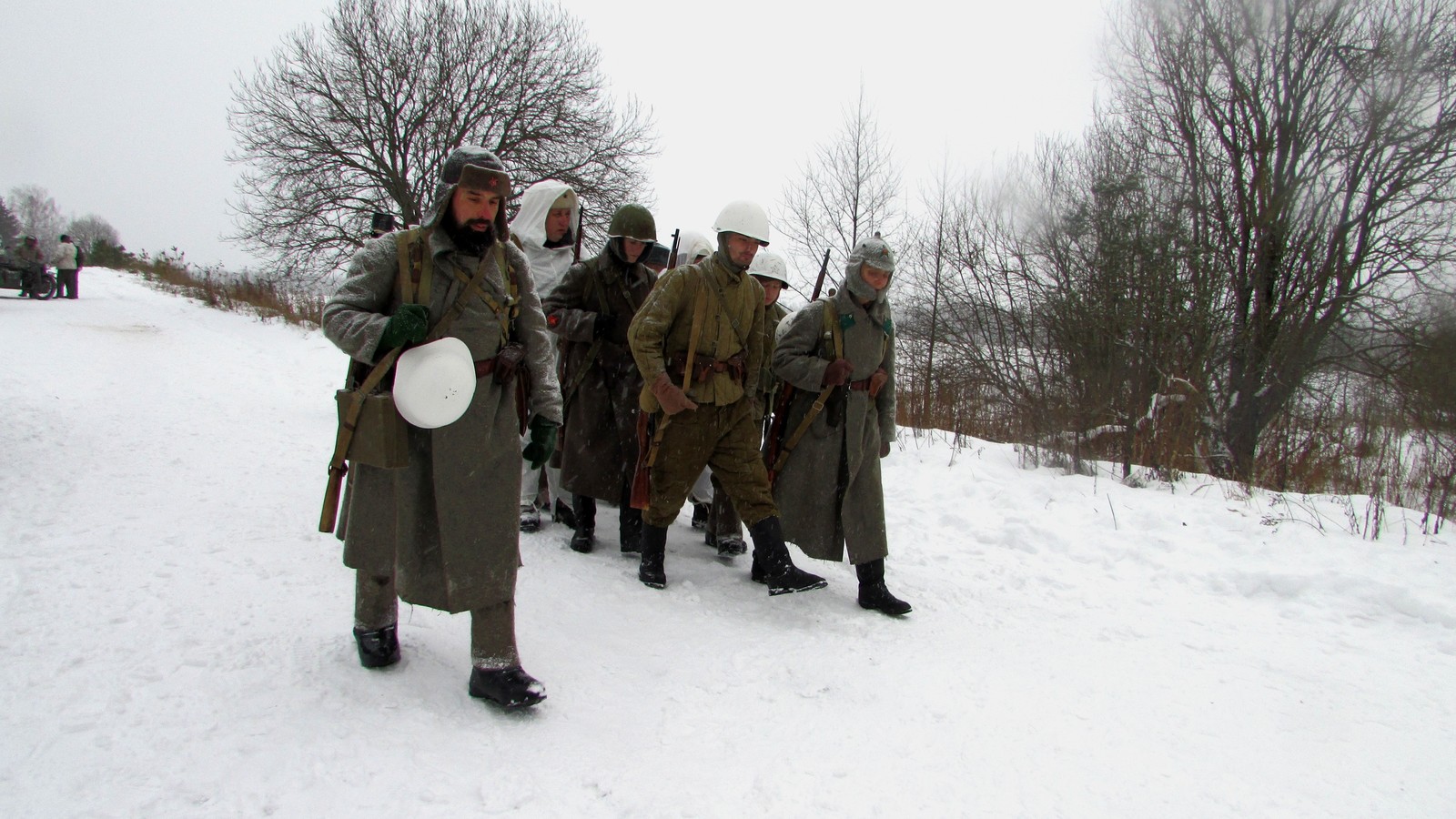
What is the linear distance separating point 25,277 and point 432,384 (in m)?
21.6

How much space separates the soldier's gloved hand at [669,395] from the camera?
12.4 feet

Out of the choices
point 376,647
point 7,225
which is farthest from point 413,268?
point 7,225

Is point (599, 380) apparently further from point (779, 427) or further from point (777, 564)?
point (777, 564)

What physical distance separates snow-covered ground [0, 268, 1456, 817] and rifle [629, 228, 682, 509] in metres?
0.45

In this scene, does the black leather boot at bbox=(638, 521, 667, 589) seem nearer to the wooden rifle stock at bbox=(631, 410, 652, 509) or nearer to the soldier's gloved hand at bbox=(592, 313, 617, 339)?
the wooden rifle stock at bbox=(631, 410, 652, 509)

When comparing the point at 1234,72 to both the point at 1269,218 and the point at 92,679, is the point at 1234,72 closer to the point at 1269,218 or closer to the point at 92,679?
the point at 1269,218

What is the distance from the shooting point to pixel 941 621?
3.89 metres

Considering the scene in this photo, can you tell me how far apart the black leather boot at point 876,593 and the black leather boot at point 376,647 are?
220 centimetres

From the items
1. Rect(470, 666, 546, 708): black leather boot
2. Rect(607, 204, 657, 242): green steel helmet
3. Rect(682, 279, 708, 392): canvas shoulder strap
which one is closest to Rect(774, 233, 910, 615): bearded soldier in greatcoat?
Rect(682, 279, 708, 392): canvas shoulder strap

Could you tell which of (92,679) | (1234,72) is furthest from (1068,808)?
(1234,72)

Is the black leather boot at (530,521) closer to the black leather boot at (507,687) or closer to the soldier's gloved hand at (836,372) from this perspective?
the soldier's gloved hand at (836,372)

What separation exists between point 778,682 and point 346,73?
21.1m

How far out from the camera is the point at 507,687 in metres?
2.61

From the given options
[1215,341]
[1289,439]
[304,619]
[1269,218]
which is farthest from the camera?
[1269,218]
